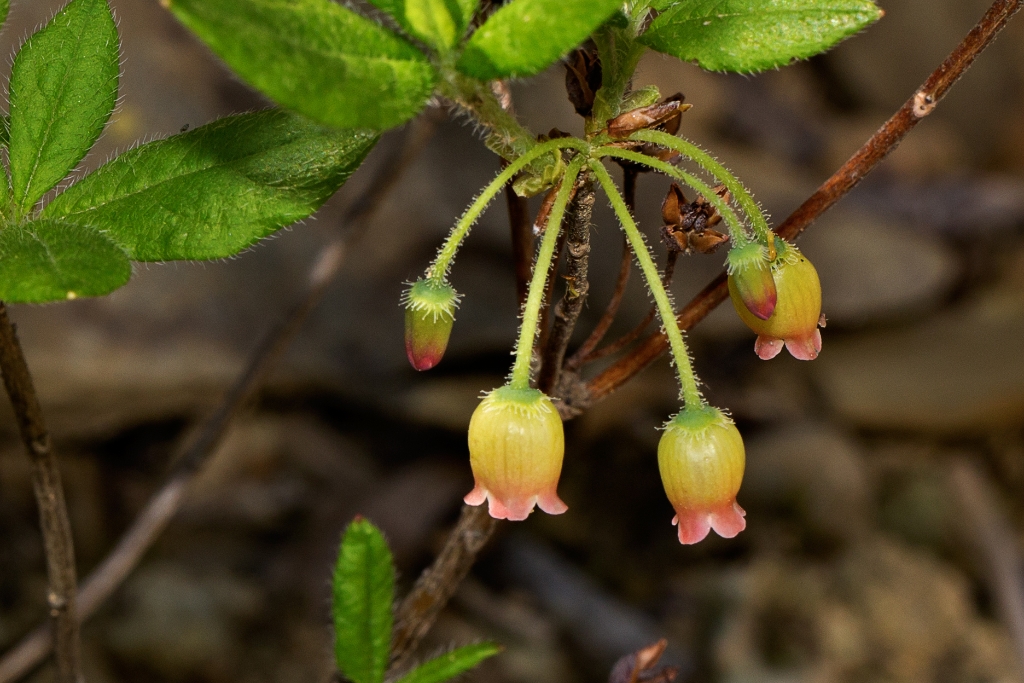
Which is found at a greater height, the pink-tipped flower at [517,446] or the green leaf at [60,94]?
the green leaf at [60,94]

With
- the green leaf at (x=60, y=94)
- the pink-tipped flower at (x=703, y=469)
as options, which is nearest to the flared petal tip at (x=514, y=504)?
the pink-tipped flower at (x=703, y=469)

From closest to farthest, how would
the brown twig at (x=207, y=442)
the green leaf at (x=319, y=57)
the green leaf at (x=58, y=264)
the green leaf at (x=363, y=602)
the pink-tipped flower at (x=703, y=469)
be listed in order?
the green leaf at (x=319, y=57) < the green leaf at (x=58, y=264) < the pink-tipped flower at (x=703, y=469) < the green leaf at (x=363, y=602) < the brown twig at (x=207, y=442)

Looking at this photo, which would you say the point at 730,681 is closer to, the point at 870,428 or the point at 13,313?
the point at 870,428

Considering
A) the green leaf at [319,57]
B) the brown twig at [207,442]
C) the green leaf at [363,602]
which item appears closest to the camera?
the green leaf at [319,57]

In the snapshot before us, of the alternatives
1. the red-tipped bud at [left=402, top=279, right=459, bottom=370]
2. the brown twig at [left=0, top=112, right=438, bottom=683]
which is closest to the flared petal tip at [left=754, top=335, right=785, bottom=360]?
the red-tipped bud at [left=402, top=279, right=459, bottom=370]

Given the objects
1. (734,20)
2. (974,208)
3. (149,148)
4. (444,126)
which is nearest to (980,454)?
(974,208)

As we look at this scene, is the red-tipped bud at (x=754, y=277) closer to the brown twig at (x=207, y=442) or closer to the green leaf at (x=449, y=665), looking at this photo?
the green leaf at (x=449, y=665)

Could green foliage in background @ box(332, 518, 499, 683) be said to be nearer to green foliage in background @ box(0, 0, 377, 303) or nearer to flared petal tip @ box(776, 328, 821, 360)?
green foliage in background @ box(0, 0, 377, 303)
